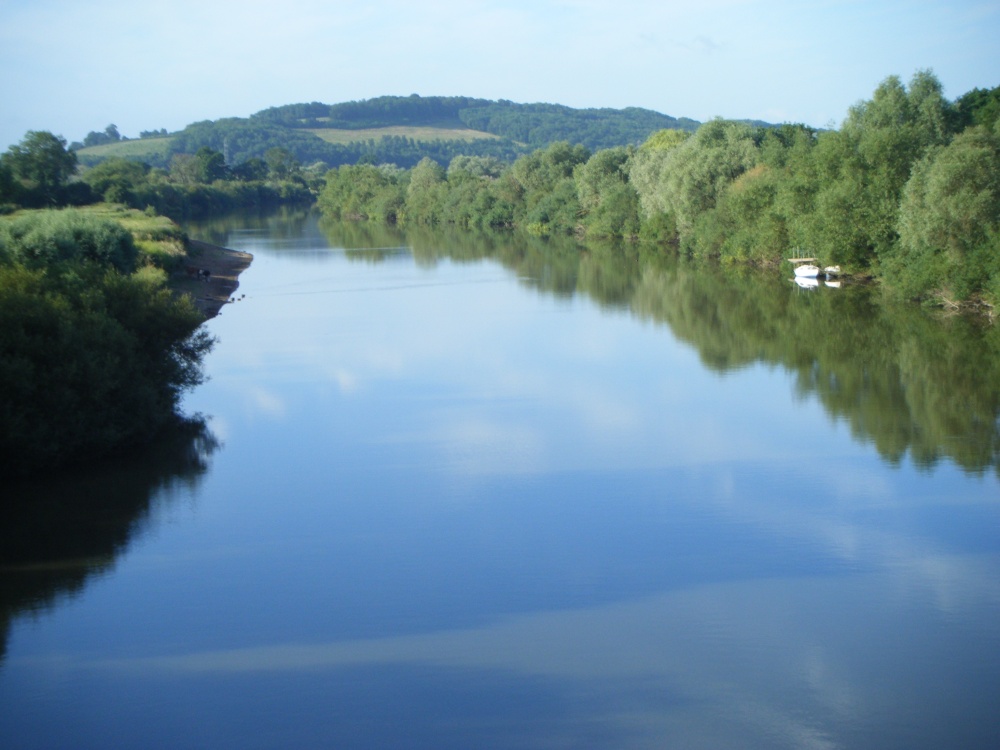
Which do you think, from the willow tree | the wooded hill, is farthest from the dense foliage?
the wooded hill

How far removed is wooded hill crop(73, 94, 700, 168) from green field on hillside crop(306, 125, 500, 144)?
15 cm

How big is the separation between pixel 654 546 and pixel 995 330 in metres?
14.7

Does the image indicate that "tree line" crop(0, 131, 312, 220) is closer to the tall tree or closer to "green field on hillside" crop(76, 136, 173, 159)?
the tall tree

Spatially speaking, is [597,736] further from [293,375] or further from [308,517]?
[293,375]

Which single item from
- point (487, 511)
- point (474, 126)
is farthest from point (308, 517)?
point (474, 126)

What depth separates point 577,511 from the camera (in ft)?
38.5

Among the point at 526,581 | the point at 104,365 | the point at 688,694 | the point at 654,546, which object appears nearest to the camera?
the point at 688,694

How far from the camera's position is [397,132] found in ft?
522

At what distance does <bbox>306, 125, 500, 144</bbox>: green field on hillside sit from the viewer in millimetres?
154125

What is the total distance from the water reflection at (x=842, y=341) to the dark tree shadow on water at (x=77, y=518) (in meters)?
9.33

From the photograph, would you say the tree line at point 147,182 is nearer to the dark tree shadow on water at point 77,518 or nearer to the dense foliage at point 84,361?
the dense foliage at point 84,361

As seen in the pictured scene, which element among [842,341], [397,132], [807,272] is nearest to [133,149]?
[397,132]

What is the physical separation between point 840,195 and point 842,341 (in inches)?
321

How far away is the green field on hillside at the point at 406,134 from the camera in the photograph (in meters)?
154
